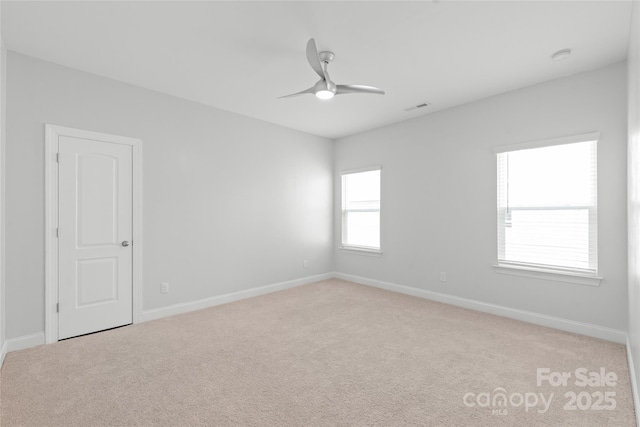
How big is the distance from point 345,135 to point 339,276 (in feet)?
8.95

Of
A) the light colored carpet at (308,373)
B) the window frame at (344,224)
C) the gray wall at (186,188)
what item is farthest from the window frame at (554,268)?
the gray wall at (186,188)

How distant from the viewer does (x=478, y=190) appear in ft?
13.1

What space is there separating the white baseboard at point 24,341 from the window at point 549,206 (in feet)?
16.7

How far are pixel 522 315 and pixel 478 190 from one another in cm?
160

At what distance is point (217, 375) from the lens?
238cm

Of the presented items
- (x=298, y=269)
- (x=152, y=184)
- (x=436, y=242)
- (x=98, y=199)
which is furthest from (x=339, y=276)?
(x=98, y=199)

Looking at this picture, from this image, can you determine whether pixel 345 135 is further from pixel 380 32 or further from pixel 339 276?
pixel 380 32

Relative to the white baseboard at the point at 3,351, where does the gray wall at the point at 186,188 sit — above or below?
above

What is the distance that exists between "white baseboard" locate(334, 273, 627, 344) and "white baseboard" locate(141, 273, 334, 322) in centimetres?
141

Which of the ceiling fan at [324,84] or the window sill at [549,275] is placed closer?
the ceiling fan at [324,84]

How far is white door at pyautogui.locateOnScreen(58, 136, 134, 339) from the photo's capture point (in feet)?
10.1

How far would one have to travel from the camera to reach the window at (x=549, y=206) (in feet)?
10.4

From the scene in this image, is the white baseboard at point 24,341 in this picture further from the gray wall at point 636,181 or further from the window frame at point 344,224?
the gray wall at point 636,181

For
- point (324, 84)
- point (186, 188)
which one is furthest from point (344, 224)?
point (324, 84)
